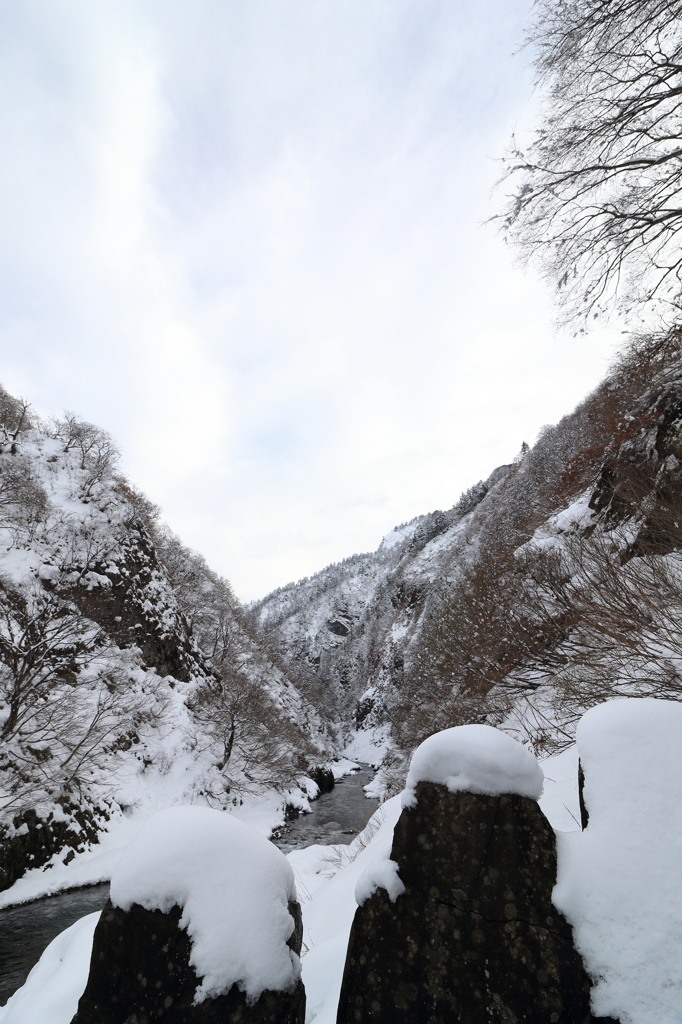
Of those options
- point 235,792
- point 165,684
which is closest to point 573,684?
point 235,792

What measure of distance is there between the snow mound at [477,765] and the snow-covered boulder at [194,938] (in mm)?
1013

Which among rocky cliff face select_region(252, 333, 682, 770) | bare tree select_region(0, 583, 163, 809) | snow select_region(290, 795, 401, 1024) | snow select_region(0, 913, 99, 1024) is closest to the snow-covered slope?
bare tree select_region(0, 583, 163, 809)

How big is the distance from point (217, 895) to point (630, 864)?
218cm

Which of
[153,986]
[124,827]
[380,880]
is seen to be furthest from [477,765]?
[124,827]

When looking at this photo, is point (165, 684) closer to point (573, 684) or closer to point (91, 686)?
point (91, 686)

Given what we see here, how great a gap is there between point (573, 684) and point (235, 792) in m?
17.3

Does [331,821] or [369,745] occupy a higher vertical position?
[331,821]

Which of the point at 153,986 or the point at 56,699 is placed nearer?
the point at 153,986

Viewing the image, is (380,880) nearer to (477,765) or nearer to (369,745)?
(477,765)

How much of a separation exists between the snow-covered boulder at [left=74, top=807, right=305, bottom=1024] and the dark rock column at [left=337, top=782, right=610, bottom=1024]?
1.41 ft

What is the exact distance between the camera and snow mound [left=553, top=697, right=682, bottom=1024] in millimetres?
1854

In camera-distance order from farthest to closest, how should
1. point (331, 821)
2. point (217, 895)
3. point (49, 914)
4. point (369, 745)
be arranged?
point (369, 745), point (331, 821), point (49, 914), point (217, 895)

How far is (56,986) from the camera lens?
4.97m

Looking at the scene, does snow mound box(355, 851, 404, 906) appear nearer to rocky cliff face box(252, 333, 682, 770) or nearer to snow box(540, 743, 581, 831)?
snow box(540, 743, 581, 831)
